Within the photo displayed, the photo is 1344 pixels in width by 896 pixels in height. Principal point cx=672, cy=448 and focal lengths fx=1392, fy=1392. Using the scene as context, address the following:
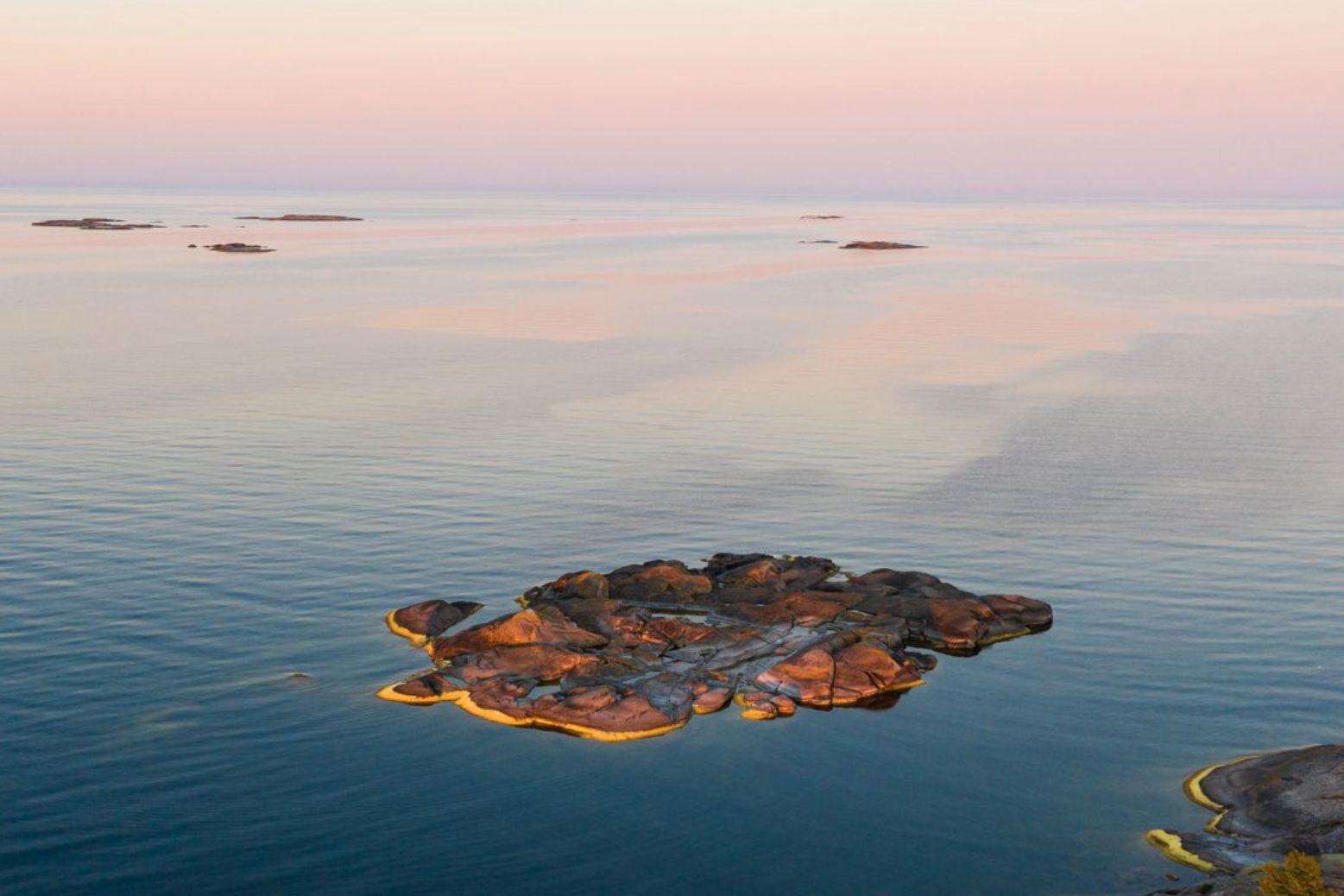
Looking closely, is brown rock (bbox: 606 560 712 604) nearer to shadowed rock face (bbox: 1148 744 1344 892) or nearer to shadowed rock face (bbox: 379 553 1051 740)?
shadowed rock face (bbox: 379 553 1051 740)

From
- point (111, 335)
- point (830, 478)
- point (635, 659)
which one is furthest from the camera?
point (111, 335)

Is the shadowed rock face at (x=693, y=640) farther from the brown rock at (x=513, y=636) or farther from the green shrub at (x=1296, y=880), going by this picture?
the green shrub at (x=1296, y=880)

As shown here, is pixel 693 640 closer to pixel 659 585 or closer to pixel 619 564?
pixel 659 585

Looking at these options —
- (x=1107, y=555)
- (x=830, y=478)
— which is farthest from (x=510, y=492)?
(x=1107, y=555)

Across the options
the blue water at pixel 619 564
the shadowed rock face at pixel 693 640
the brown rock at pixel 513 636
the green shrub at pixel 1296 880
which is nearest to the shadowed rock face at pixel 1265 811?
the blue water at pixel 619 564

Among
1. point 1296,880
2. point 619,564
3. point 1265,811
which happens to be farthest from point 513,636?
point 1296,880

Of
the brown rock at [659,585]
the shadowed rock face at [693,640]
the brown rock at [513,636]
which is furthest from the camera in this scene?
the brown rock at [659,585]

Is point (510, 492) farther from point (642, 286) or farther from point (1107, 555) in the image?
point (642, 286)
